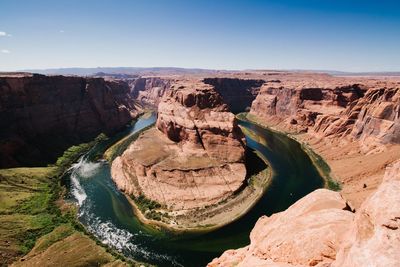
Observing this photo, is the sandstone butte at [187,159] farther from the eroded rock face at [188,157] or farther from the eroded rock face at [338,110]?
the eroded rock face at [338,110]

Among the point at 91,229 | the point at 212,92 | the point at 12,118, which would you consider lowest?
the point at 91,229

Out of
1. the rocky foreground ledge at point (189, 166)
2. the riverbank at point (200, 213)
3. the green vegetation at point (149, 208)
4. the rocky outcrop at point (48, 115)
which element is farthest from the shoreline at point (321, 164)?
the rocky outcrop at point (48, 115)

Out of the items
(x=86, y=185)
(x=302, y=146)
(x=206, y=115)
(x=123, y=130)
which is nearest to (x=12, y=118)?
(x=86, y=185)

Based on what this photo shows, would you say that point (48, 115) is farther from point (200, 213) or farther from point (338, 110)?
point (338, 110)

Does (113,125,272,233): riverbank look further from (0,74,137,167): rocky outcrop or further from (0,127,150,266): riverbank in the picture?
(0,74,137,167): rocky outcrop

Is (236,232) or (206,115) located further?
(206,115)

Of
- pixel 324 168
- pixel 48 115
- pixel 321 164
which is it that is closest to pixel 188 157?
pixel 324 168

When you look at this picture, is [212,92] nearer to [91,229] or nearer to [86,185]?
[86,185]

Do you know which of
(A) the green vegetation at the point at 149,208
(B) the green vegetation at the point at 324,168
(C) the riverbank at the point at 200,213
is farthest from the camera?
(B) the green vegetation at the point at 324,168
